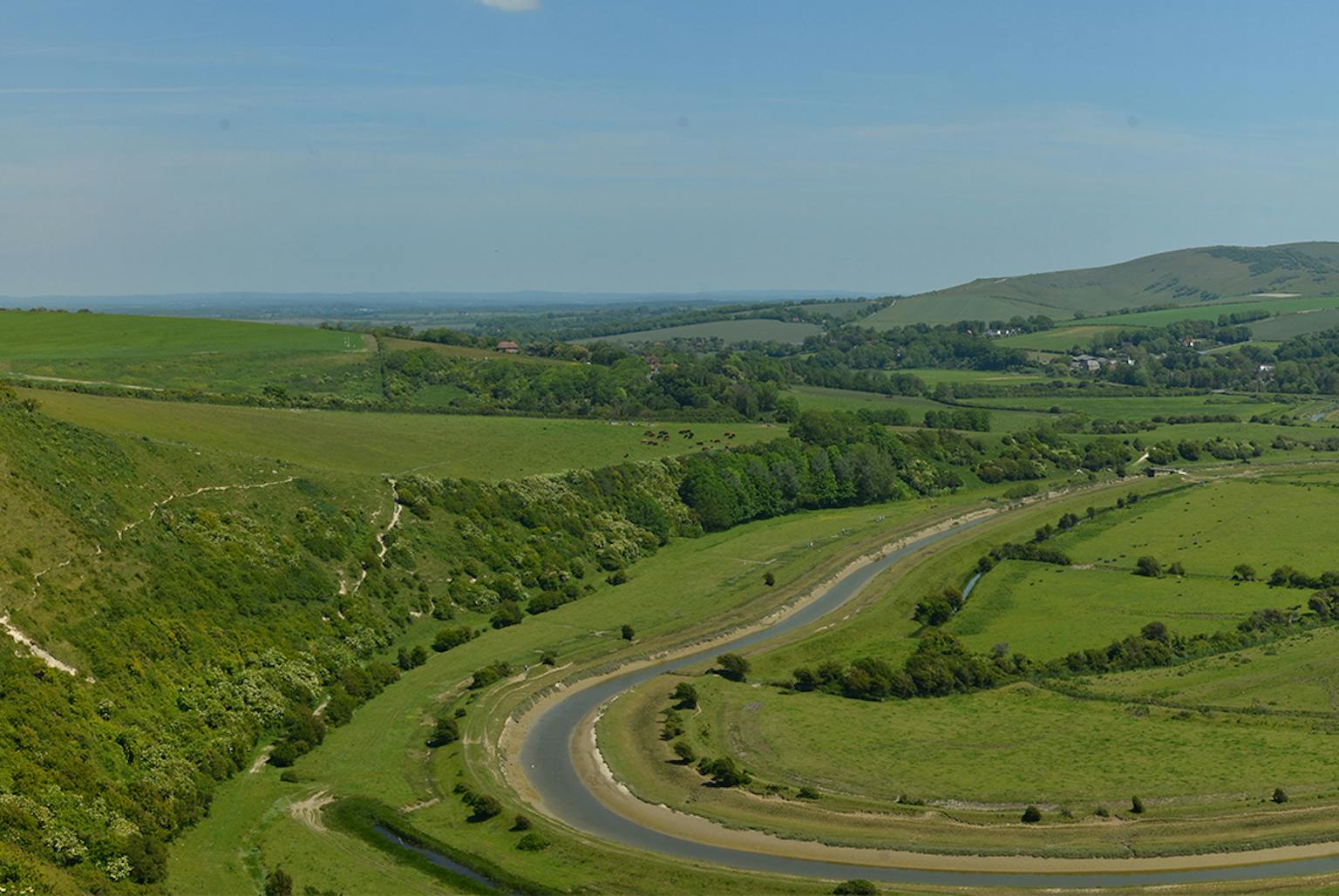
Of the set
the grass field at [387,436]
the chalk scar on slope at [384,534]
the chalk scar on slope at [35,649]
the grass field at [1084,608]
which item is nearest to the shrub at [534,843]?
the chalk scar on slope at [35,649]

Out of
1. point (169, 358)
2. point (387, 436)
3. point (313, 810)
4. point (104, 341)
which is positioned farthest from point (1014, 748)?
point (104, 341)

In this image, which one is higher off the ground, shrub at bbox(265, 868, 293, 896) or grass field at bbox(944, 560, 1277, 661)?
grass field at bbox(944, 560, 1277, 661)

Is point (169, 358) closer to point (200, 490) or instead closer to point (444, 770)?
point (200, 490)

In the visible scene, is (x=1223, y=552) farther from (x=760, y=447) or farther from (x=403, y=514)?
(x=403, y=514)

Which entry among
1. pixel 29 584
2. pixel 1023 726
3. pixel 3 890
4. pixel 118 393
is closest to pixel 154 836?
pixel 3 890

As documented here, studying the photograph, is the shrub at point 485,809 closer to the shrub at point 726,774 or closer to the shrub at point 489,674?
the shrub at point 726,774

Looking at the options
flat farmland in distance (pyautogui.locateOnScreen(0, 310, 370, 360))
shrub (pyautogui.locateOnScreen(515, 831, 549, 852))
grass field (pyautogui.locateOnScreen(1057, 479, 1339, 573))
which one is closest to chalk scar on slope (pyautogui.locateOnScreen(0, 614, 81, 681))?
shrub (pyautogui.locateOnScreen(515, 831, 549, 852))

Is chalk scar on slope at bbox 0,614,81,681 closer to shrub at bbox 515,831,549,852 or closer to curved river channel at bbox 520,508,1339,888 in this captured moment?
curved river channel at bbox 520,508,1339,888
